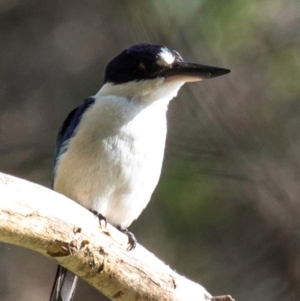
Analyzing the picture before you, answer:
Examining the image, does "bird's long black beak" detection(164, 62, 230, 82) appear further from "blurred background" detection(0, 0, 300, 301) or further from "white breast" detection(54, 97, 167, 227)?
"blurred background" detection(0, 0, 300, 301)

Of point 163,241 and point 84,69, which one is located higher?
point 84,69

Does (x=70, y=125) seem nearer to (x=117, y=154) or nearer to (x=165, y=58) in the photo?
(x=117, y=154)

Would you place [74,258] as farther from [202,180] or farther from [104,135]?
[202,180]

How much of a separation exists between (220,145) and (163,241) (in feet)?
2.92

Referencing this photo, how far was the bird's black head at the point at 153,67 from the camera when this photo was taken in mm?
4297

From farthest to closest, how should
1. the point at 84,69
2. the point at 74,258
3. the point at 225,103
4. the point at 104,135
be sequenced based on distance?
1. the point at 84,69
2. the point at 225,103
3. the point at 104,135
4. the point at 74,258

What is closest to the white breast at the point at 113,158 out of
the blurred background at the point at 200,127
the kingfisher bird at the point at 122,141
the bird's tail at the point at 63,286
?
the kingfisher bird at the point at 122,141

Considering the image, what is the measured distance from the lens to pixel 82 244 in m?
3.51

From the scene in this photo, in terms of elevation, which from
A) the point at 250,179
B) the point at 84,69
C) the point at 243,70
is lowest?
the point at 250,179

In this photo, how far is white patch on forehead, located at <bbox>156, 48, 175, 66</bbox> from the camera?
4.36m

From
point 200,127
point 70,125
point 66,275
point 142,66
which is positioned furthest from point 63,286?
point 200,127

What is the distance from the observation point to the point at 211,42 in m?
6.03

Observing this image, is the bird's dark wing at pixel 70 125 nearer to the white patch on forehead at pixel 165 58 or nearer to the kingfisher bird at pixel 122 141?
the kingfisher bird at pixel 122 141

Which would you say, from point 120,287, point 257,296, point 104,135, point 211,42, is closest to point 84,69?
point 211,42
